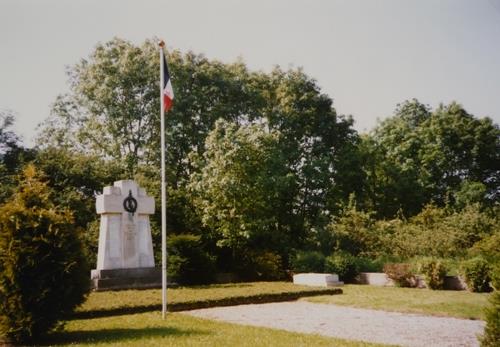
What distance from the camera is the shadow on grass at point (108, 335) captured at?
28.4ft

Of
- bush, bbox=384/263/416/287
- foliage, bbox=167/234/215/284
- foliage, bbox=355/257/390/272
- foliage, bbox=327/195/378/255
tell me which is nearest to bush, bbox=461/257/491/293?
bush, bbox=384/263/416/287

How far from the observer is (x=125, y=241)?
18312mm

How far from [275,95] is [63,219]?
85.3 ft

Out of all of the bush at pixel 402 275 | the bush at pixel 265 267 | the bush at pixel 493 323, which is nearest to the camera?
the bush at pixel 493 323

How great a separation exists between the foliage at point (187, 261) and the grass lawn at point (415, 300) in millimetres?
6326

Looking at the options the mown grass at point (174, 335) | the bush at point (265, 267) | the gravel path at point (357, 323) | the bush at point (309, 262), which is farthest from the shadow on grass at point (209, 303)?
the bush at point (265, 267)

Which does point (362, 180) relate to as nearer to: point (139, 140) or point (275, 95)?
point (275, 95)

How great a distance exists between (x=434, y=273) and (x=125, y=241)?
1227 centimetres

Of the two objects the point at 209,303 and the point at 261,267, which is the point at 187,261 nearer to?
the point at 261,267

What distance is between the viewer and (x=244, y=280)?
23.1m

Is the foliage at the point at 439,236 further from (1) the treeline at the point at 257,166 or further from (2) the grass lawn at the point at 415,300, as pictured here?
(2) the grass lawn at the point at 415,300

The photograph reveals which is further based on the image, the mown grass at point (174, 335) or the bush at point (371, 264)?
the bush at point (371, 264)

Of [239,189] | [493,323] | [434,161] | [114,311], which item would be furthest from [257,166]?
[434,161]

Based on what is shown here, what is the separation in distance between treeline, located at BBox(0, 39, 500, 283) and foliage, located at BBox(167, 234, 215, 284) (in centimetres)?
6
